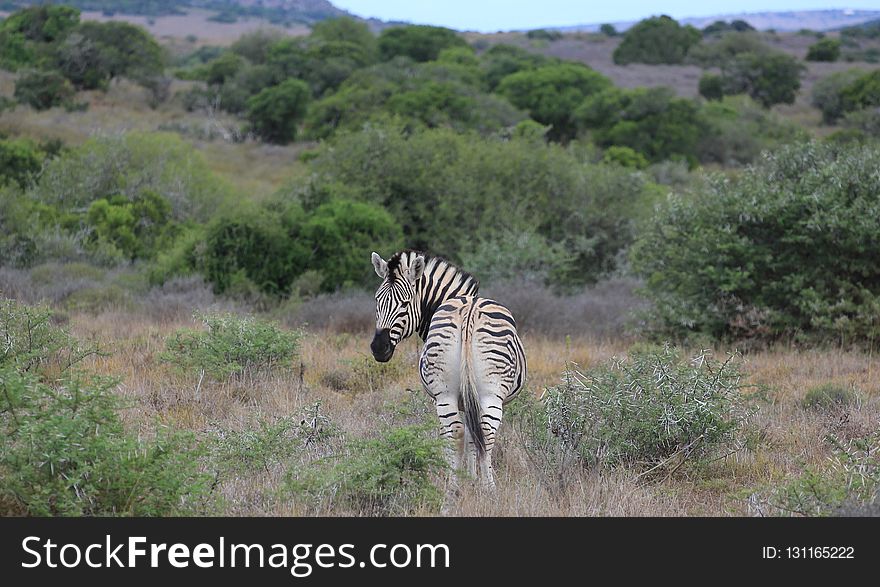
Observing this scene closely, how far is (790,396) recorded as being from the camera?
9945 millimetres

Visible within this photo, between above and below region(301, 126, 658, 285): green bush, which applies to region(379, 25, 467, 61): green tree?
above

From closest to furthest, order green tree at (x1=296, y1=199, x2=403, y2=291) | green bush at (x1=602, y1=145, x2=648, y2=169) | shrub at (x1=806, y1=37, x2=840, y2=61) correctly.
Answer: green tree at (x1=296, y1=199, x2=403, y2=291)
green bush at (x1=602, y1=145, x2=648, y2=169)
shrub at (x1=806, y1=37, x2=840, y2=61)

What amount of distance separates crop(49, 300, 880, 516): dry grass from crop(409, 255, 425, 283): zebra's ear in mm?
1422

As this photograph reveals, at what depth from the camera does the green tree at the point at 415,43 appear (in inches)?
2436

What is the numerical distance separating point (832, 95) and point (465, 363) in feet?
162

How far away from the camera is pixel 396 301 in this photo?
285 inches

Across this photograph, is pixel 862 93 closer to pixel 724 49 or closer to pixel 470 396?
pixel 724 49

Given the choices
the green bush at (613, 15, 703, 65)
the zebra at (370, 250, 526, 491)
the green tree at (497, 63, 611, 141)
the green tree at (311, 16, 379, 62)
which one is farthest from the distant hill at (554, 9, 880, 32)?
the zebra at (370, 250, 526, 491)

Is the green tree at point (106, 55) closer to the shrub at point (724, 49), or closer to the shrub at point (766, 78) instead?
the shrub at point (766, 78)

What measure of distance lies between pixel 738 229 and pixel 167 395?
8.57 meters

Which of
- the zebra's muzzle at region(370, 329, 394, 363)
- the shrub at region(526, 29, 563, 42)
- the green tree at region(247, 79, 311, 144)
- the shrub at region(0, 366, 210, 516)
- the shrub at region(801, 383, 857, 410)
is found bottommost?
the green tree at region(247, 79, 311, 144)

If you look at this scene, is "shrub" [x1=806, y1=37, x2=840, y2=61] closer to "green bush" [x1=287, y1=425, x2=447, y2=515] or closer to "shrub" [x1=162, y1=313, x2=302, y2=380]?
"shrub" [x1=162, y1=313, x2=302, y2=380]

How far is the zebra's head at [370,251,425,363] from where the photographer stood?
7199mm
